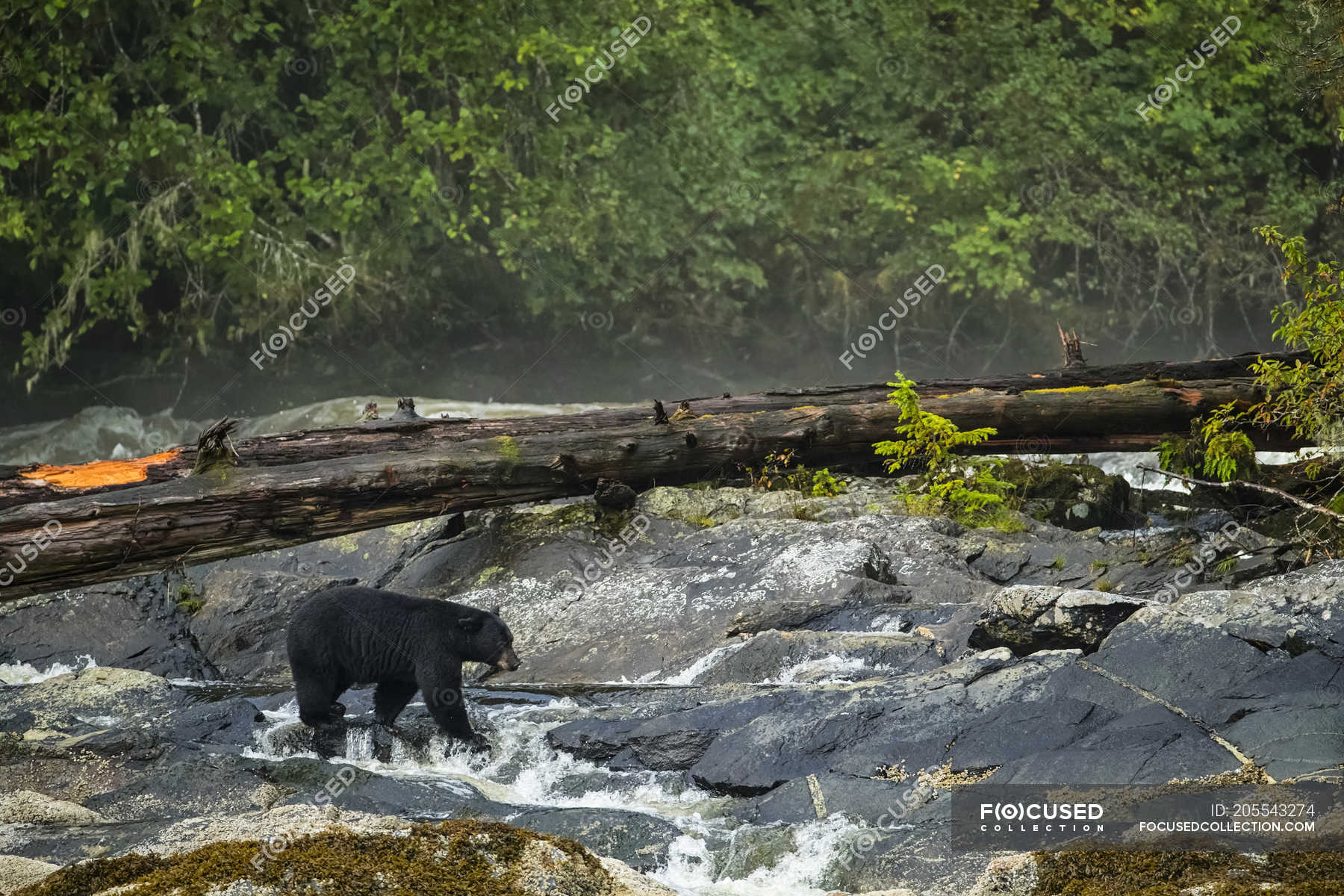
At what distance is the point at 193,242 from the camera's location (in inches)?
713

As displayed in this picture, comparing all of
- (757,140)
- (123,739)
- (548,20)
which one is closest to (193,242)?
(548,20)

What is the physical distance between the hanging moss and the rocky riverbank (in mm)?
17

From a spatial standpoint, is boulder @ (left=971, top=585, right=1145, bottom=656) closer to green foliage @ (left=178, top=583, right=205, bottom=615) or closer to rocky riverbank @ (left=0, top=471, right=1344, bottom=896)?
rocky riverbank @ (left=0, top=471, right=1344, bottom=896)

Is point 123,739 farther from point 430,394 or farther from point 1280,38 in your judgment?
point 430,394

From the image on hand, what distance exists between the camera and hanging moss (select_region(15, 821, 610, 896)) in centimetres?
357

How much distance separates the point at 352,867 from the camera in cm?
367

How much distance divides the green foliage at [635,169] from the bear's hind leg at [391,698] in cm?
1320

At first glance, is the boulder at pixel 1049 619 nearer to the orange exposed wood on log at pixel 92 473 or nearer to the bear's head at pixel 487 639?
the bear's head at pixel 487 639

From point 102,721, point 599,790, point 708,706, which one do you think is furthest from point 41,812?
point 708,706

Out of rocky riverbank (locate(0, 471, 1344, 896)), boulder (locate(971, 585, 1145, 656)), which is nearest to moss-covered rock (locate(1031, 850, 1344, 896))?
rocky riverbank (locate(0, 471, 1344, 896))

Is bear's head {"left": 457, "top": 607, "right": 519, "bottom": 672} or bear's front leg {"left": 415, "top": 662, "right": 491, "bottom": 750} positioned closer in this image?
bear's front leg {"left": 415, "top": 662, "right": 491, "bottom": 750}

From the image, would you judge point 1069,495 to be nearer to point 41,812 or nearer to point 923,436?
point 923,436

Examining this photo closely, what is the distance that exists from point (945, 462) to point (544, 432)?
3.57 meters

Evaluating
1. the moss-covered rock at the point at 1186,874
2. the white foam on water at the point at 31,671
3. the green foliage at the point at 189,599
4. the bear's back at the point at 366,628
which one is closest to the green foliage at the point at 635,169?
the green foliage at the point at 189,599
